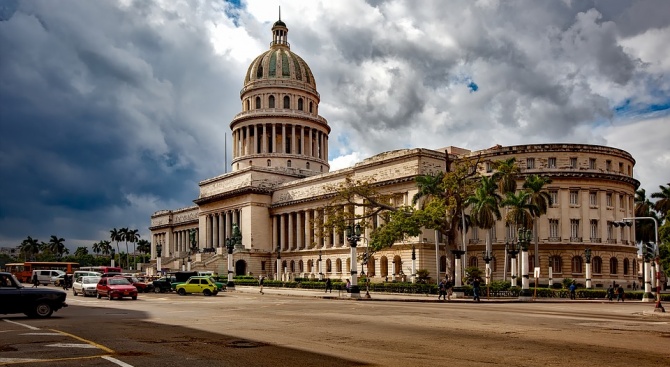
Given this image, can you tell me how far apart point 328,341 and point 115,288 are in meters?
30.0

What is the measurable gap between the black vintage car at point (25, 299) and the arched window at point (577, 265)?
60.1 metres

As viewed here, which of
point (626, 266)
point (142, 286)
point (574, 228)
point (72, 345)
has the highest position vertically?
point (574, 228)

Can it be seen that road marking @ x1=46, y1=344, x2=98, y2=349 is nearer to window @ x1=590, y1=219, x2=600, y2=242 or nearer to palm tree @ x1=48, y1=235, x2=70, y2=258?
window @ x1=590, y1=219, x2=600, y2=242

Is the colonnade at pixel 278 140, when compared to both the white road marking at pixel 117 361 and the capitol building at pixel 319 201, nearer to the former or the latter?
the capitol building at pixel 319 201

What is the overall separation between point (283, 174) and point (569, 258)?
49.2 metres

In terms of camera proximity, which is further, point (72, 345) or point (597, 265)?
point (597, 265)

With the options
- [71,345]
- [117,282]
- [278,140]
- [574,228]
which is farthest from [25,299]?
[278,140]

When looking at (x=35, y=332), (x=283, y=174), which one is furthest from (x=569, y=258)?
(x=35, y=332)

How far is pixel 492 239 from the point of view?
76125mm

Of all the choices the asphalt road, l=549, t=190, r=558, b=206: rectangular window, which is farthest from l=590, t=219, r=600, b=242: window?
the asphalt road

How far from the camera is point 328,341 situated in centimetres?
1830

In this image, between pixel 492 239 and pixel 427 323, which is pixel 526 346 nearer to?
pixel 427 323

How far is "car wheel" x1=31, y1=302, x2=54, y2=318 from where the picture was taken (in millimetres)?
26484

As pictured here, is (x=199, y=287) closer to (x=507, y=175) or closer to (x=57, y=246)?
(x=507, y=175)
